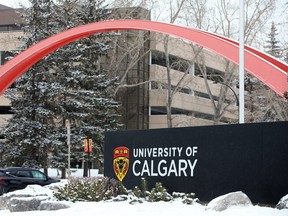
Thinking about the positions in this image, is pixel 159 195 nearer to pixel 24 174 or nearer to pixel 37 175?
pixel 24 174

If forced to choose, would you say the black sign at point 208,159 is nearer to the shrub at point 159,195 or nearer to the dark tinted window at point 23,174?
the shrub at point 159,195

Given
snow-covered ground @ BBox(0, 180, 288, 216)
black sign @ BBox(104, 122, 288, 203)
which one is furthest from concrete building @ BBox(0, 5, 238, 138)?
snow-covered ground @ BBox(0, 180, 288, 216)

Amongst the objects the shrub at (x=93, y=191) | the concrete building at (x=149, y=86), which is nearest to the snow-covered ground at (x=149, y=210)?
the shrub at (x=93, y=191)

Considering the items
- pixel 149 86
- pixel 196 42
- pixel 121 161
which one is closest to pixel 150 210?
pixel 121 161

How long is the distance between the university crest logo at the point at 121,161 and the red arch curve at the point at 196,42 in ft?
15.9

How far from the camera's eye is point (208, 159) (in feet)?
48.7

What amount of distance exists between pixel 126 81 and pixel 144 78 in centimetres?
188

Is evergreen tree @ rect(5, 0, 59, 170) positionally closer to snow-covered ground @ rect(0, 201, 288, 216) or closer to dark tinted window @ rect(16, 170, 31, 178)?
dark tinted window @ rect(16, 170, 31, 178)

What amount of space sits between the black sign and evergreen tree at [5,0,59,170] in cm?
2243

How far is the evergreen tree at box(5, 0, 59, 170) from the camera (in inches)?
1539

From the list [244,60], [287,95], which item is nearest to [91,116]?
[244,60]

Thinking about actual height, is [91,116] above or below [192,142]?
above

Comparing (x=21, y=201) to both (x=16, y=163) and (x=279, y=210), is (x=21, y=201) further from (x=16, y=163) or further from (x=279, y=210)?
(x=16, y=163)

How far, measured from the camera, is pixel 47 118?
40.2m
